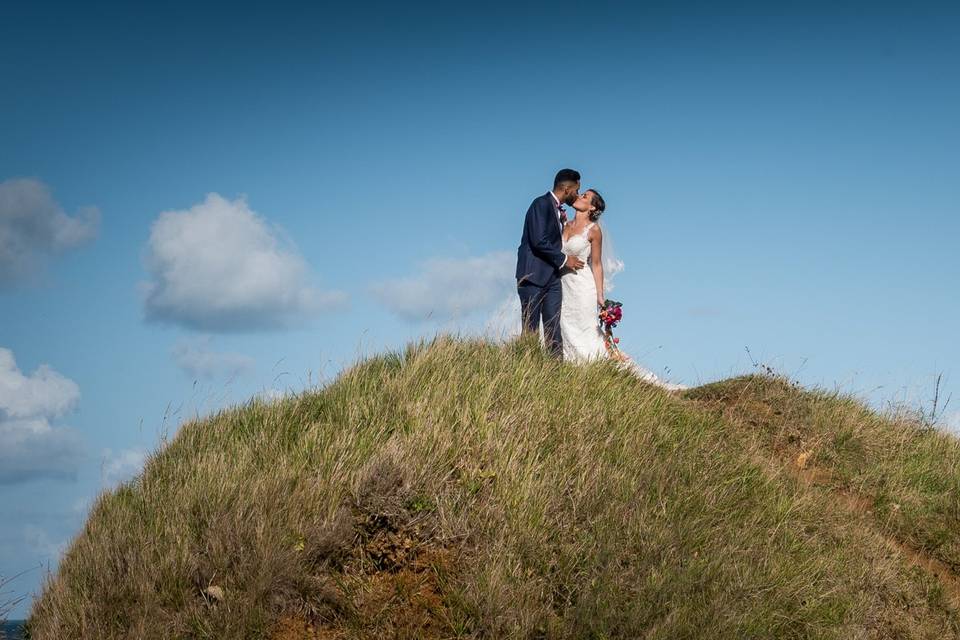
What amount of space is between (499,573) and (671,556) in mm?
1694

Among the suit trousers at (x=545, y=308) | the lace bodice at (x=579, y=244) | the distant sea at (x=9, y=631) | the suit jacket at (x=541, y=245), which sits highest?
the lace bodice at (x=579, y=244)

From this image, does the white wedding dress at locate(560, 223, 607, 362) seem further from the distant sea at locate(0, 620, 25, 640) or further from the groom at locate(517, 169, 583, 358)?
the distant sea at locate(0, 620, 25, 640)

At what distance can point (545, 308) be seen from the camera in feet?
44.4

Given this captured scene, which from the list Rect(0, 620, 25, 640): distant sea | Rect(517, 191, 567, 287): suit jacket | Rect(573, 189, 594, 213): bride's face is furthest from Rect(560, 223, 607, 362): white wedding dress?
Rect(0, 620, 25, 640): distant sea

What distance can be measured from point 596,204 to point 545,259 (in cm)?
183

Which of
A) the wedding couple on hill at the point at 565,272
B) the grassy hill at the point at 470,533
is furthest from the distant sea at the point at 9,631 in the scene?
the wedding couple on hill at the point at 565,272

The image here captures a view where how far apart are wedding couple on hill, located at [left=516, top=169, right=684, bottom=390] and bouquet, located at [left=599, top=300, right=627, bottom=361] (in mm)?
74

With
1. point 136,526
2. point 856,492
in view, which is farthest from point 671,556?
point 856,492

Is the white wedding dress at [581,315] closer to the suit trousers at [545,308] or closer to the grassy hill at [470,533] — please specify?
the suit trousers at [545,308]

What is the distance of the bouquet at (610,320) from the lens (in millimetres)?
14945

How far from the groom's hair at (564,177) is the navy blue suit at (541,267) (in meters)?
0.30

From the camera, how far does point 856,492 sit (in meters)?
Answer: 12.1

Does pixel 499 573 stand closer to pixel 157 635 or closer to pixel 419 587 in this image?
pixel 419 587

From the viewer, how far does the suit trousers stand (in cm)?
1334
